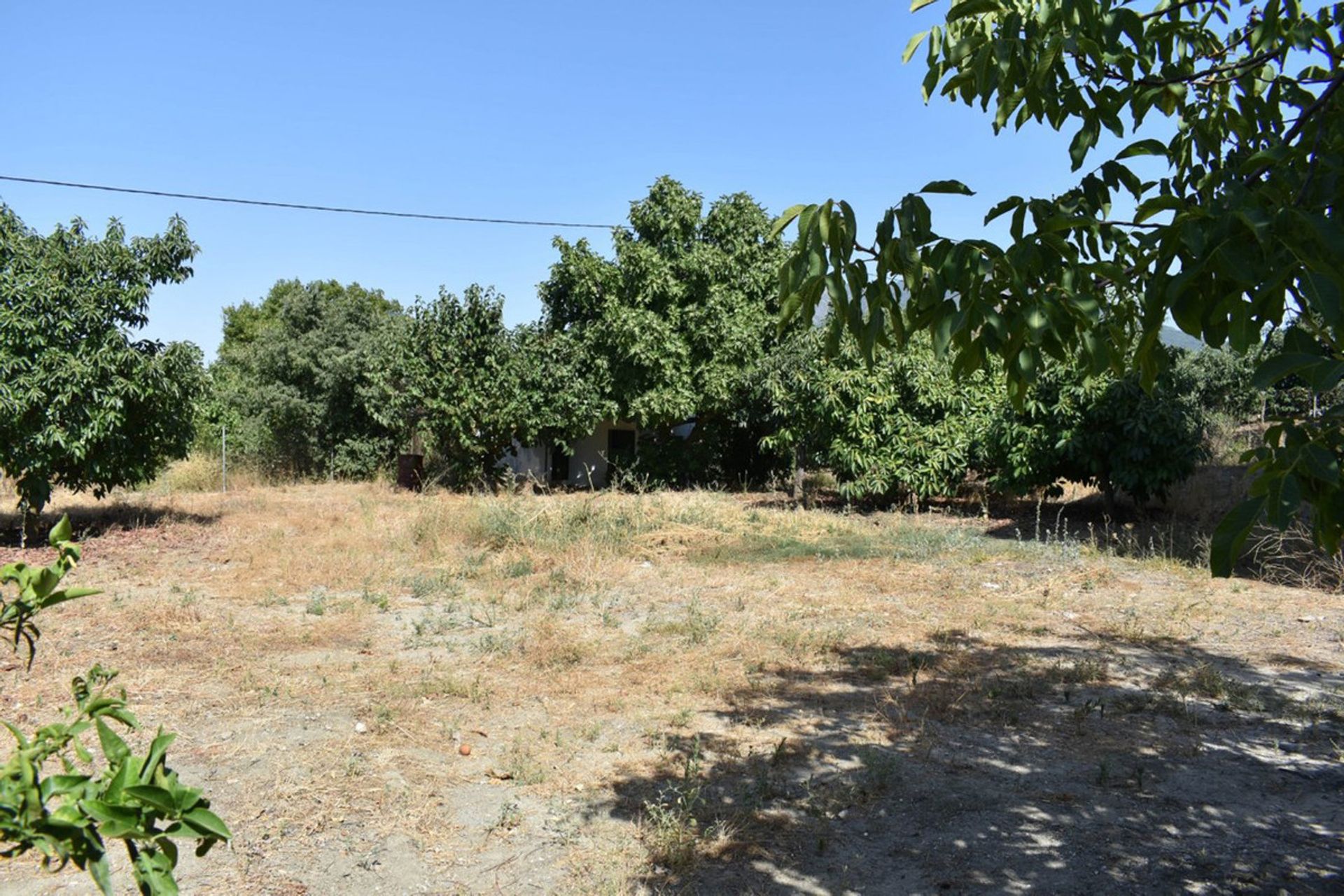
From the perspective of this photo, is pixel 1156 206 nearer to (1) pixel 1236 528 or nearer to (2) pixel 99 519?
(1) pixel 1236 528

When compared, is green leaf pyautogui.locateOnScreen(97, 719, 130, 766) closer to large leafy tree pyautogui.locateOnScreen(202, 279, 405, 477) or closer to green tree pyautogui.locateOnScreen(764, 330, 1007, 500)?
green tree pyautogui.locateOnScreen(764, 330, 1007, 500)

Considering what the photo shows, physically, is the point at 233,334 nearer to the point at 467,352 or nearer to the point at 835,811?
the point at 467,352

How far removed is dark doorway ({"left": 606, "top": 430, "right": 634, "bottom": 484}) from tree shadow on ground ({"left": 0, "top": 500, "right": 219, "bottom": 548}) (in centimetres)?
976


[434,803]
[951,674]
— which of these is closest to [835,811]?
[434,803]

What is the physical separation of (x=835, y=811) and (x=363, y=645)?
14.7 ft

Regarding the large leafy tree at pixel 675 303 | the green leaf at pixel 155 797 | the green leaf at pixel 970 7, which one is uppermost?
the large leafy tree at pixel 675 303

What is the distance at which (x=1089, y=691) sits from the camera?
6.38 metres

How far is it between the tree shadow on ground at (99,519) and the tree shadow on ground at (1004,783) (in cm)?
1048

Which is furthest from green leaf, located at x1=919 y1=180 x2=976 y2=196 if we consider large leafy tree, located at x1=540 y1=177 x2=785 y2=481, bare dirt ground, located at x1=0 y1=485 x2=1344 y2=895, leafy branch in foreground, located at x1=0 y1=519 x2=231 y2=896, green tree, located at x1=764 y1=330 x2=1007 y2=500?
large leafy tree, located at x1=540 y1=177 x2=785 y2=481

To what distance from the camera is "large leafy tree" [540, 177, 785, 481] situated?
2036 cm

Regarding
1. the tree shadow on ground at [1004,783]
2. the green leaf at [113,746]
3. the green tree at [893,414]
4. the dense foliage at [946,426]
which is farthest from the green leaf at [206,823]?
the green tree at [893,414]

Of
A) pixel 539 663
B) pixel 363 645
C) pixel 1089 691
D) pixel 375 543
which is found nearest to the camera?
pixel 1089 691

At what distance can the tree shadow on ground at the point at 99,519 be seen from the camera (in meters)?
12.6

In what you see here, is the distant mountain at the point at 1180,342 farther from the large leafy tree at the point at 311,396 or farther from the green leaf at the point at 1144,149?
the large leafy tree at the point at 311,396
